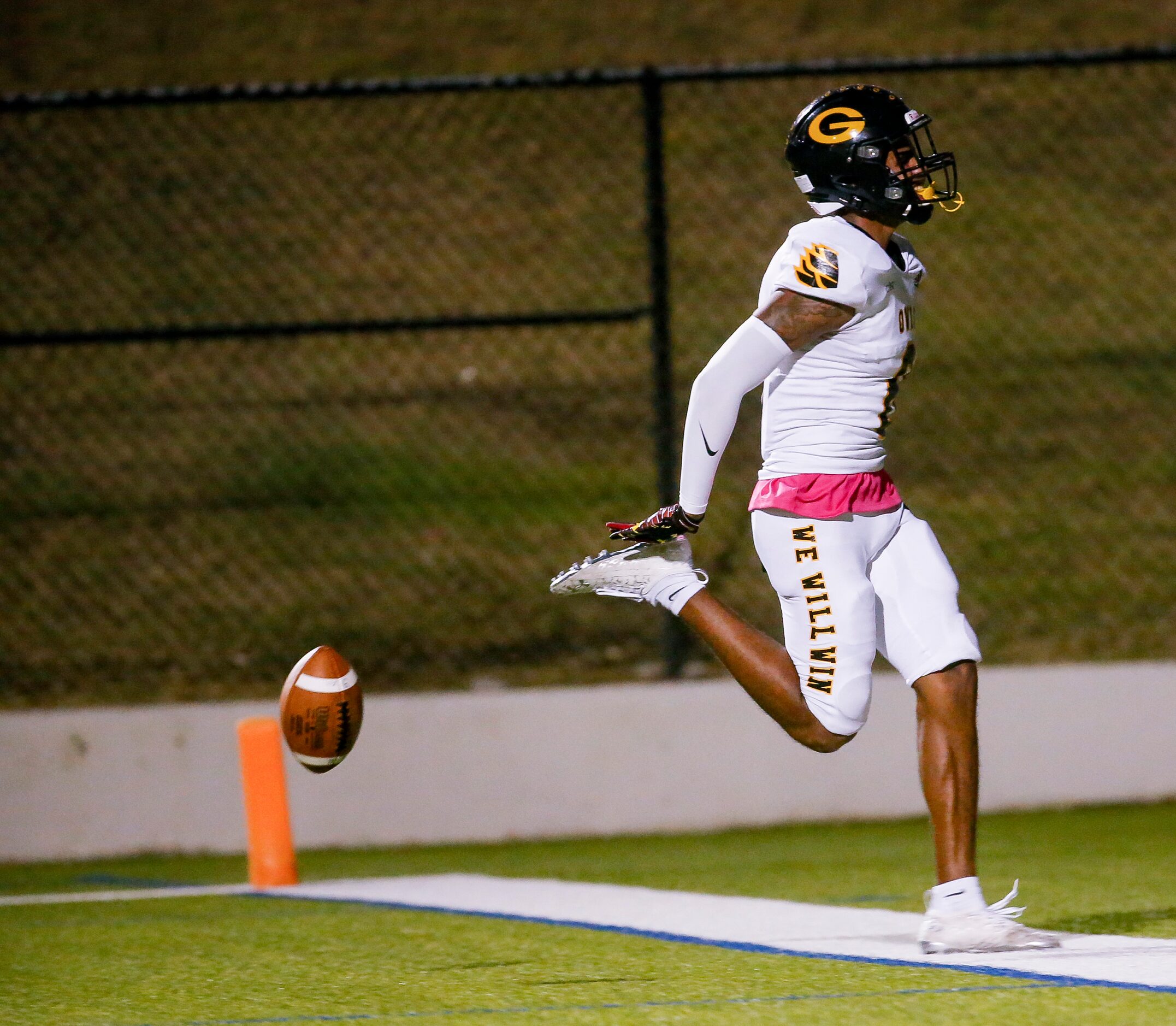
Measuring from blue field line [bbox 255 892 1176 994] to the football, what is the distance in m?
0.90

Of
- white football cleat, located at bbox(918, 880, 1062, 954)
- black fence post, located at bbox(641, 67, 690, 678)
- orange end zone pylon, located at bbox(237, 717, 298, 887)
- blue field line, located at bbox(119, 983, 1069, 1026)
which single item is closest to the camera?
blue field line, located at bbox(119, 983, 1069, 1026)

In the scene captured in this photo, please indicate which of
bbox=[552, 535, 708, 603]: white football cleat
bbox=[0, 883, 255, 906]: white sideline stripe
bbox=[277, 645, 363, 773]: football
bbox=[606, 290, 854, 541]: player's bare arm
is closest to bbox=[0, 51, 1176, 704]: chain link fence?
bbox=[0, 883, 255, 906]: white sideline stripe

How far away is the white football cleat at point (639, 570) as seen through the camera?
4.91 metres

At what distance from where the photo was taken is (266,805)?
21.9 feet

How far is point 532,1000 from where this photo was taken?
13.3ft

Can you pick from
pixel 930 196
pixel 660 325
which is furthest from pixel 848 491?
pixel 660 325

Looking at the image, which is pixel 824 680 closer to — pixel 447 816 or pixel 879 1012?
pixel 879 1012

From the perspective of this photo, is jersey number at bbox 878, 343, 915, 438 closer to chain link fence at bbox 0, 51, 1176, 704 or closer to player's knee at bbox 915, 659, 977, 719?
player's knee at bbox 915, 659, 977, 719

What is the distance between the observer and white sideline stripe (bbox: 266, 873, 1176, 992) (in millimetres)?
4160

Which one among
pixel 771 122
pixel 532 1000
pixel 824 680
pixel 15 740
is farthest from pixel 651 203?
pixel 771 122

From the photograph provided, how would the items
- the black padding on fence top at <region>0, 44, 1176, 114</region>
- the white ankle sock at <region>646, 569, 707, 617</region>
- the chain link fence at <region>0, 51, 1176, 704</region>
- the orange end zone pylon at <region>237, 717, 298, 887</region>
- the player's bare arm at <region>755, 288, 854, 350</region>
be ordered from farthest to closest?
the chain link fence at <region>0, 51, 1176, 704</region> < the black padding on fence top at <region>0, 44, 1176, 114</region> < the orange end zone pylon at <region>237, 717, 298, 887</region> < the white ankle sock at <region>646, 569, 707, 617</region> < the player's bare arm at <region>755, 288, 854, 350</region>

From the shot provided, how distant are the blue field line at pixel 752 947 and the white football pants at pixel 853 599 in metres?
0.56

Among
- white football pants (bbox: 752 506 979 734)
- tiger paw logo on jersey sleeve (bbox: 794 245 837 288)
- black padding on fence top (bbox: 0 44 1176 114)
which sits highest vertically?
black padding on fence top (bbox: 0 44 1176 114)

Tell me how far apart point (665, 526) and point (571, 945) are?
1.16 metres
